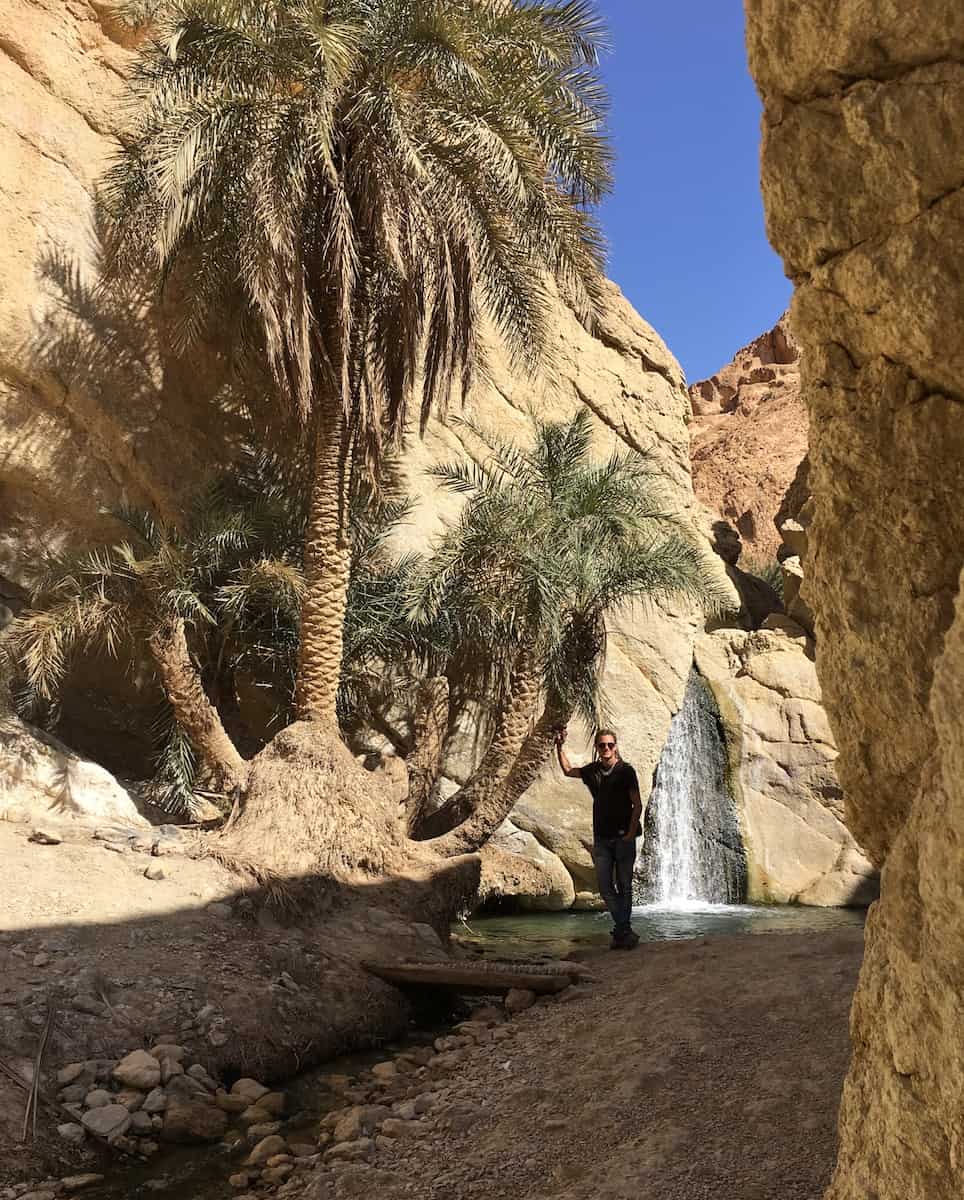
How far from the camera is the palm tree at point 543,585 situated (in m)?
11.2

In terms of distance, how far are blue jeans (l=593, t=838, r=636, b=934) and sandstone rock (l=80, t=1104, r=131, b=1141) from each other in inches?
173

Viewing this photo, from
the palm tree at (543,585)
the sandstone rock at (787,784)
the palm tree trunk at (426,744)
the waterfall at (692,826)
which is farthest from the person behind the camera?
the waterfall at (692,826)

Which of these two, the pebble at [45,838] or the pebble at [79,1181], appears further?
the pebble at [45,838]

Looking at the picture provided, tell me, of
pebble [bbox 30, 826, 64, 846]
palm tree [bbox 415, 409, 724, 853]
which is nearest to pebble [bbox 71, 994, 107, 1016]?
pebble [bbox 30, 826, 64, 846]

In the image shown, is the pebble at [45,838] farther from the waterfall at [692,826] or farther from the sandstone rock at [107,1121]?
the waterfall at [692,826]

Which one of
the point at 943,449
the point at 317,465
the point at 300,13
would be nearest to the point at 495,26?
the point at 300,13

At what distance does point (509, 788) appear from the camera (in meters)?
11.6

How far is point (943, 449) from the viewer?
2318mm

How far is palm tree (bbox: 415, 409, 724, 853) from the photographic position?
11.2 meters

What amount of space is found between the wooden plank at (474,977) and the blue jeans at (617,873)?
137 centimetres

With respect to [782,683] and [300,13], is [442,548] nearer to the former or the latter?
[300,13]

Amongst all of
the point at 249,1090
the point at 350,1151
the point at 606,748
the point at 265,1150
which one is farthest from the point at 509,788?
the point at 350,1151

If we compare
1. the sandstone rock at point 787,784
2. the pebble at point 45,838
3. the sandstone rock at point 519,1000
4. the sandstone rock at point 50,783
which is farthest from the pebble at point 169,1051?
the sandstone rock at point 787,784

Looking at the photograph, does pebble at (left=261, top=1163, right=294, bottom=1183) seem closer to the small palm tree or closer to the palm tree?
the small palm tree
